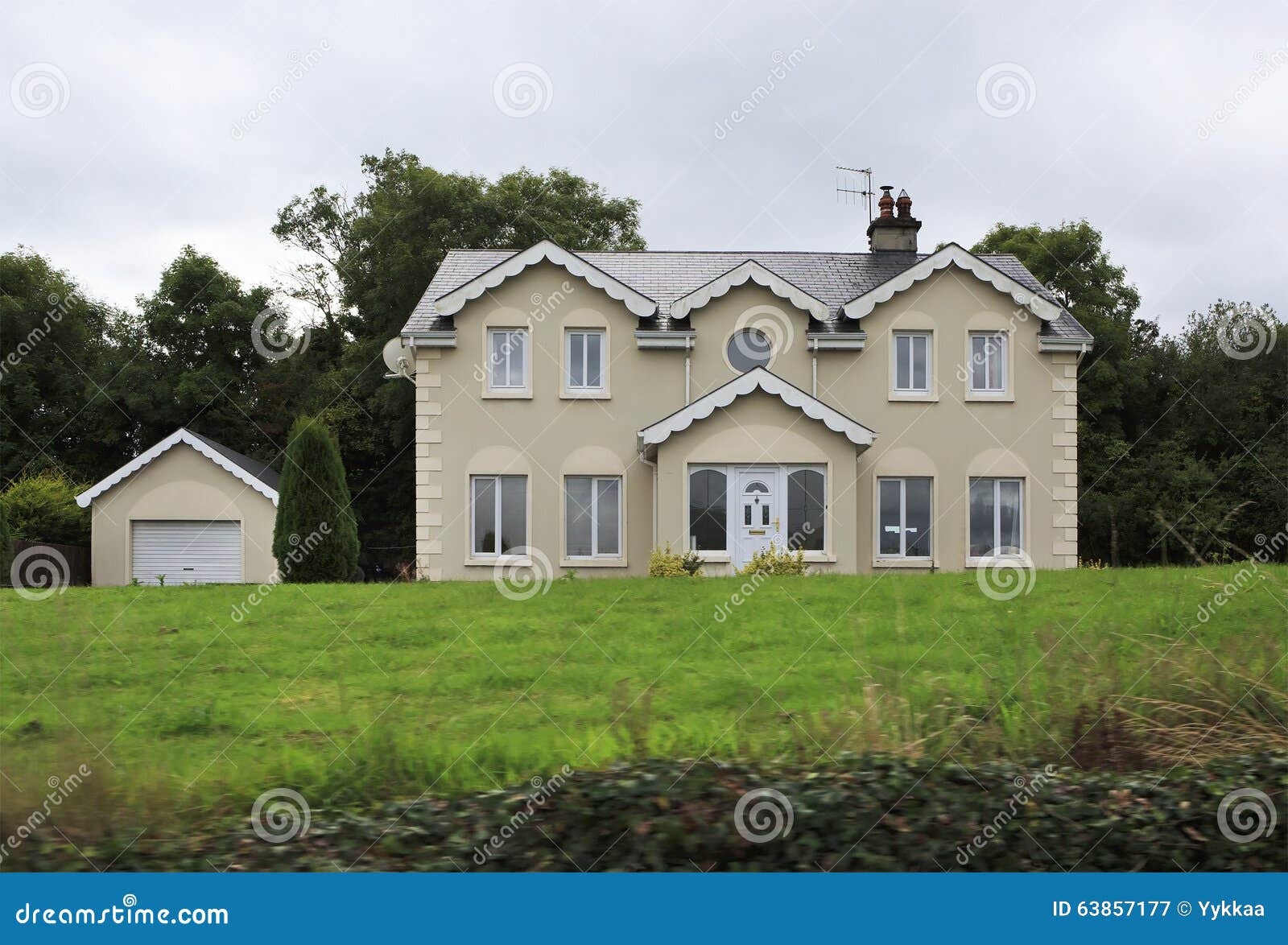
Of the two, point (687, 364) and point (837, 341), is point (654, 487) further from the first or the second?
point (837, 341)

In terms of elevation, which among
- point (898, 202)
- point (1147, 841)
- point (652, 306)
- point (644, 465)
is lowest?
point (1147, 841)

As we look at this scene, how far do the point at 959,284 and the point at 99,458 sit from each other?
3059cm

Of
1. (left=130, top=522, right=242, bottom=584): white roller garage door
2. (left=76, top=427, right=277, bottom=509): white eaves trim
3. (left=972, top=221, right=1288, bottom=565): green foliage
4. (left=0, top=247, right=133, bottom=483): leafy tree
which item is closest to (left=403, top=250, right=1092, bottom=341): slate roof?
(left=76, top=427, right=277, bottom=509): white eaves trim

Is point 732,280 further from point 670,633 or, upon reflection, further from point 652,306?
point 670,633

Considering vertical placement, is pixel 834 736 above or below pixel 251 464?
below

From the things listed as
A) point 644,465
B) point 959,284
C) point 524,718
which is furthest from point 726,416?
point 524,718

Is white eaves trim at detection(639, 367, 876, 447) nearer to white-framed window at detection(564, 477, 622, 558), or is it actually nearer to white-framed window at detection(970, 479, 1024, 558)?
white-framed window at detection(564, 477, 622, 558)

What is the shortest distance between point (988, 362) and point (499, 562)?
35.3 ft

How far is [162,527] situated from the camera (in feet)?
90.2

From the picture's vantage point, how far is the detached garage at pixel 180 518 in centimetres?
2727

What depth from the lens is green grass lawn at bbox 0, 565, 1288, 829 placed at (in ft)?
19.8

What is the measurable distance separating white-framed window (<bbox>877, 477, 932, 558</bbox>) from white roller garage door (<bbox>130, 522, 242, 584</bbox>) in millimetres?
15746

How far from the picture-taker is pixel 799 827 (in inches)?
183

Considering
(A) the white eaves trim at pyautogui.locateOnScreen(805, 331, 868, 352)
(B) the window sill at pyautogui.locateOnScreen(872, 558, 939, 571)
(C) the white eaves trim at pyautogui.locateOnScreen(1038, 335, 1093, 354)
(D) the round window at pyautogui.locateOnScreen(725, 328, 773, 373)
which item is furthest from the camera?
(D) the round window at pyautogui.locateOnScreen(725, 328, 773, 373)
